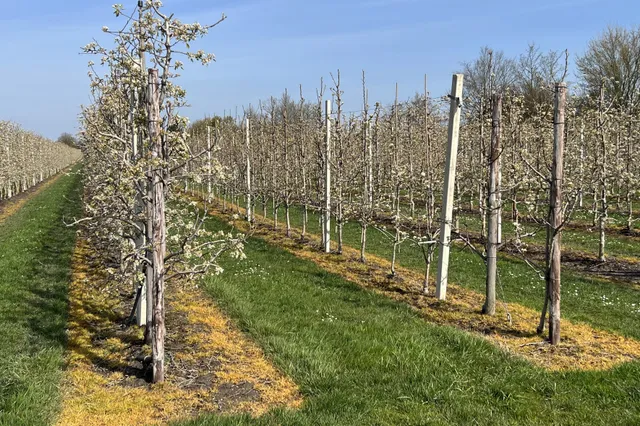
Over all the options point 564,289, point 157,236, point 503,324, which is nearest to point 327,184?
point 564,289

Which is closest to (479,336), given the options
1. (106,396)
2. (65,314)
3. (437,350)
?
(437,350)

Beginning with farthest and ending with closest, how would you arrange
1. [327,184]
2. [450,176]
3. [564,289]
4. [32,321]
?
[327,184] → [564,289] → [450,176] → [32,321]

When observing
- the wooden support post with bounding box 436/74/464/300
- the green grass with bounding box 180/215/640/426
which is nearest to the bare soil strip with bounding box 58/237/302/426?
the green grass with bounding box 180/215/640/426

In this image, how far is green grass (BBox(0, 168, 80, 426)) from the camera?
4.79m

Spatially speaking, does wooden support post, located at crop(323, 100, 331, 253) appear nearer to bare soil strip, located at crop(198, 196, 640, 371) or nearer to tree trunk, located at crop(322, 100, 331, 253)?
tree trunk, located at crop(322, 100, 331, 253)

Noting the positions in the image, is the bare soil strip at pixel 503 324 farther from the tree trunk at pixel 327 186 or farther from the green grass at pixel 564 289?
the tree trunk at pixel 327 186

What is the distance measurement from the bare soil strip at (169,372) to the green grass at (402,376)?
33 cm

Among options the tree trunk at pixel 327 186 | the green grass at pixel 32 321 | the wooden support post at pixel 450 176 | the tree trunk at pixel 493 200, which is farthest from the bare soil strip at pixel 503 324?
the green grass at pixel 32 321

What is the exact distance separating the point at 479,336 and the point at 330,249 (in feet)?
26.0

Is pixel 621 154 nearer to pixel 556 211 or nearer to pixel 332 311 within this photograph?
pixel 556 211

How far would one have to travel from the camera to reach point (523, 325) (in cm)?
776

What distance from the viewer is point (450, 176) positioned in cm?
863

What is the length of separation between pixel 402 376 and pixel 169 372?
2.89 metres

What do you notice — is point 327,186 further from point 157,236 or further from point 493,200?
point 157,236
